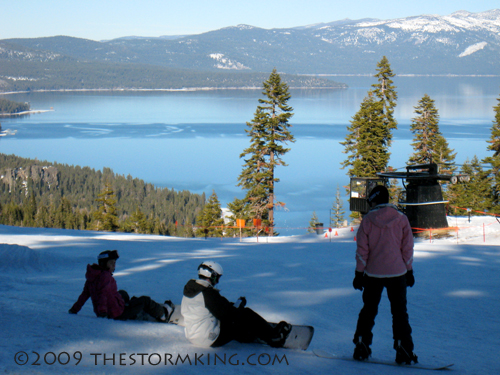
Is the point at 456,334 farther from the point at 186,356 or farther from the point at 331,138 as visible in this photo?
the point at 331,138

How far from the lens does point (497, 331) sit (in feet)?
18.6

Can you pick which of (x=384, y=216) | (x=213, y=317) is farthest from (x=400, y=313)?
(x=213, y=317)

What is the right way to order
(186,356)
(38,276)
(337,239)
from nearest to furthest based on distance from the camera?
1. (186,356)
2. (38,276)
3. (337,239)

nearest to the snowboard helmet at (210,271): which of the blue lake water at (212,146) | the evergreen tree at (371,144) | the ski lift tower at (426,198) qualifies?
the ski lift tower at (426,198)

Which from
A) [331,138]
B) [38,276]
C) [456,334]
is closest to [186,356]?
[456,334]

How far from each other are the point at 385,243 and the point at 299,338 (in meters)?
1.29

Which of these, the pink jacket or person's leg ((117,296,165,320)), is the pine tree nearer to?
person's leg ((117,296,165,320))

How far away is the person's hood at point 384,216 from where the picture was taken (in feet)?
14.1

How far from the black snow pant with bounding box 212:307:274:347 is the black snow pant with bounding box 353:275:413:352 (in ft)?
2.84

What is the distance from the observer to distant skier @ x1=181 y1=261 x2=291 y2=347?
4395 mm

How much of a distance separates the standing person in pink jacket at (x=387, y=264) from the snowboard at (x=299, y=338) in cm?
50

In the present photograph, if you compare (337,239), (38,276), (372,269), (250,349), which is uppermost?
(372,269)

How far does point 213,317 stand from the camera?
4426 millimetres

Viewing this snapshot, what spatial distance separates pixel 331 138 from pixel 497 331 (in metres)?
103
